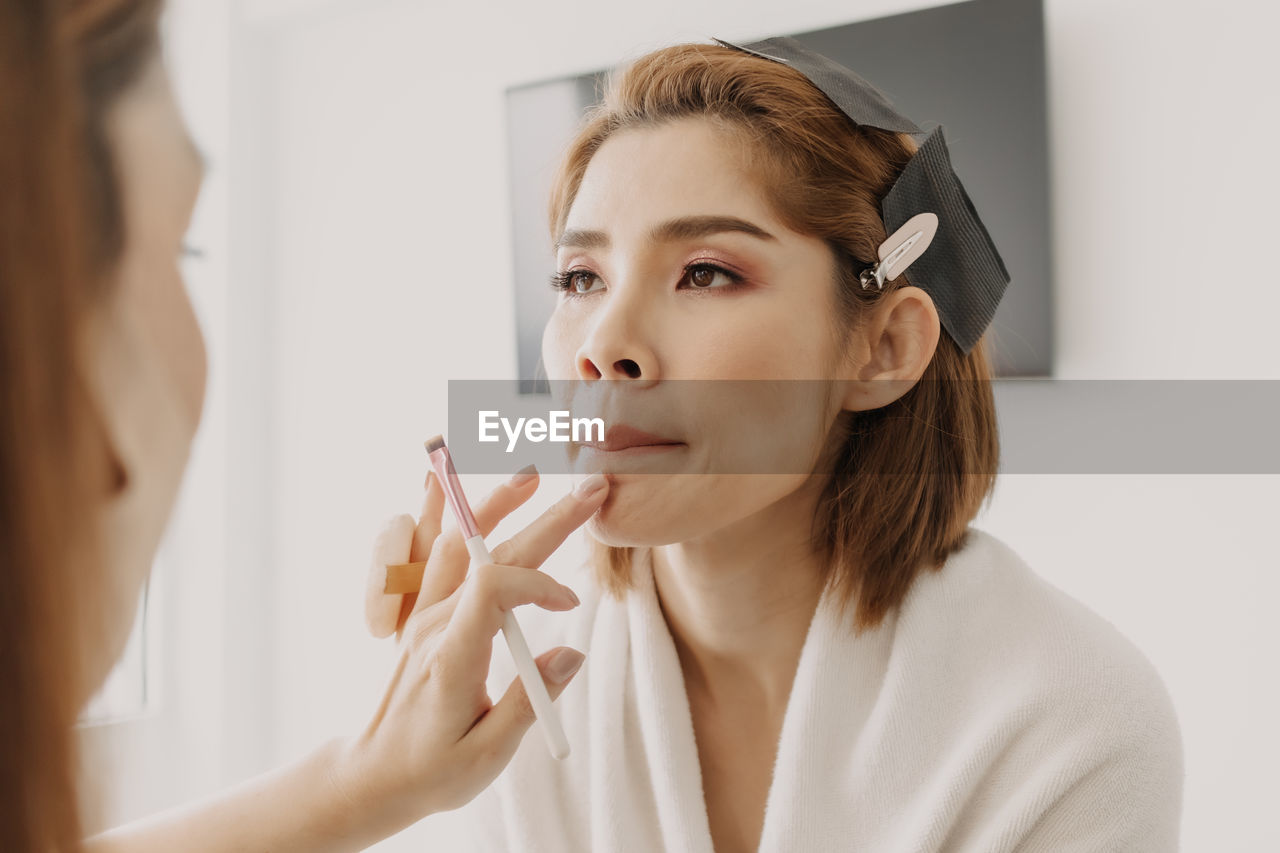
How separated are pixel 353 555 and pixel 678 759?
1.58 metres

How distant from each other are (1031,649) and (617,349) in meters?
0.43

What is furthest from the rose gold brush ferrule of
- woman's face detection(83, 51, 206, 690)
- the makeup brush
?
woman's face detection(83, 51, 206, 690)

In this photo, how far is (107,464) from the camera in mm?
401

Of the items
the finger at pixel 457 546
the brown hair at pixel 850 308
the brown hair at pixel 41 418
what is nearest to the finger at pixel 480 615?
the finger at pixel 457 546

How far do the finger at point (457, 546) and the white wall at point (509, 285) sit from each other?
721 millimetres

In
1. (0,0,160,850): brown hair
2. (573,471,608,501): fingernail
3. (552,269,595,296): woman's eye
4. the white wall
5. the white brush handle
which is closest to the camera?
(0,0,160,850): brown hair

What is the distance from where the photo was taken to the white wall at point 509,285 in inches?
51.3

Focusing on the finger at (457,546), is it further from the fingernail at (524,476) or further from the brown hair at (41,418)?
the brown hair at (41,418)

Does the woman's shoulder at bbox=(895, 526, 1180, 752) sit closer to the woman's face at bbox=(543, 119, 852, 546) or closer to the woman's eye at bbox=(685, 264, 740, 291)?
the woman's face at bbox=(543, 119, 852, 546)

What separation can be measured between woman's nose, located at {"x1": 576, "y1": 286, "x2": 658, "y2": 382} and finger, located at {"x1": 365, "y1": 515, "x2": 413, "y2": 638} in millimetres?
215

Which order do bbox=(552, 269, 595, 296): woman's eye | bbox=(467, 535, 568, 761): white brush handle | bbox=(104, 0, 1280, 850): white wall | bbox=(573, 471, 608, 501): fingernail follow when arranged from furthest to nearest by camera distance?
bbox=(104, 0, 1280, 850): white wall, bbox=(552, 269, 595, 296): woman's eye, bbox=(573, 471, 608, 501): fingernail, bbox=(467, 535, 568, 761): white brush handle

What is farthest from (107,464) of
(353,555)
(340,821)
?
(353,555)

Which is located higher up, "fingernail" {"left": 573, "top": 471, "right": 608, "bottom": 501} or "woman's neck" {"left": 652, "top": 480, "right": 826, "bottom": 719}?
"fingernail" {"left": 573, "top": 471, "right": 608, "bottom": 501}

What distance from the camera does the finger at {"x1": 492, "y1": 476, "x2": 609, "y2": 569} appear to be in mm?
653
